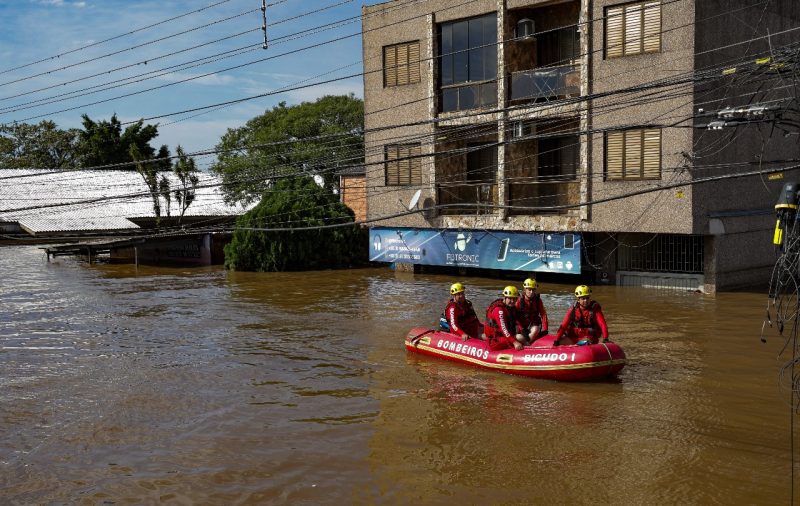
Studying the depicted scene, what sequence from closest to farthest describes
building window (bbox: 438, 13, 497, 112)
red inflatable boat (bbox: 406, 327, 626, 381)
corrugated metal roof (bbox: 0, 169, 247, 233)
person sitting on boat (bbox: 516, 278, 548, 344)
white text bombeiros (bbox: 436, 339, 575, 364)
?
red inflatable boat (bbox: 406, 327, 626, 381) → white text bombeiros (bbox: 436, 339, 575, 364) → person sitting on boat (bbox: 516, 278, 548, 344) → building window (bbox: 438, 13, 497, 112) → corrugated metal roof (bbox: 0, 169, 247, 233)

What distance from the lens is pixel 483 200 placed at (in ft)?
99.6

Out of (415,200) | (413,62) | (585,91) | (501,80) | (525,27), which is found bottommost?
(415,200)

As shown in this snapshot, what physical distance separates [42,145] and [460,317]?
182 feet

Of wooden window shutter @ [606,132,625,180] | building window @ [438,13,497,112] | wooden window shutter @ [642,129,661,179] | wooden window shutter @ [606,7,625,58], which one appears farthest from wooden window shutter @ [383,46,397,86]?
wooden window shutter @ [642,129,661,179]

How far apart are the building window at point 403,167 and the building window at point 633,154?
8105 mm

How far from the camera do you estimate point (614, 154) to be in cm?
2503

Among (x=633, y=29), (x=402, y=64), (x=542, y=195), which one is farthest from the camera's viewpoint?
(x=402, y=64)

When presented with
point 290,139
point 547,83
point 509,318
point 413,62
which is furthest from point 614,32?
point 290,139

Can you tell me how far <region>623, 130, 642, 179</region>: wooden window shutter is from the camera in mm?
24391

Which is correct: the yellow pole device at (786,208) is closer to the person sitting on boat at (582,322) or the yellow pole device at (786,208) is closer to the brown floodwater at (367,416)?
the brown floodwater at (367,416)

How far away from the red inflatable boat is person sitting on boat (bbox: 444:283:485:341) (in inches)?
15.3

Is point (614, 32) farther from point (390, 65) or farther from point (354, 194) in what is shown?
point (354, 194)

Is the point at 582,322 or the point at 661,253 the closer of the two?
the point at 582,322

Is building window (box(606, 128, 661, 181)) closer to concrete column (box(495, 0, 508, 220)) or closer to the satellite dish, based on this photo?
concrete column (box(495, 0, 508, 220))
